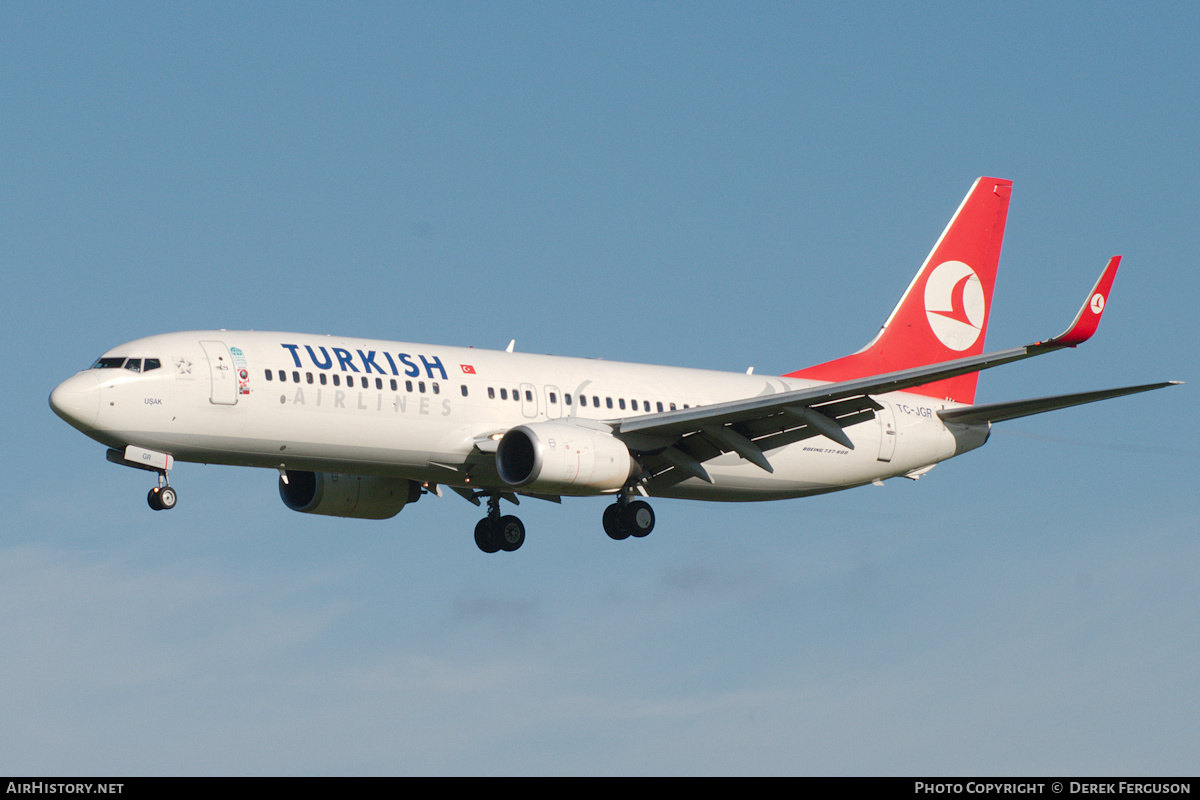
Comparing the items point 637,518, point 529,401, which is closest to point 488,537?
point 637,518

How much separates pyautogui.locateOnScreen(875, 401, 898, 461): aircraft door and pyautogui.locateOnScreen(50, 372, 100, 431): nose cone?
21351mm

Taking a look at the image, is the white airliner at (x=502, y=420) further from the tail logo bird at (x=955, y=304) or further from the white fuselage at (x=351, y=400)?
the tail logo bird at (x=955, y=304)

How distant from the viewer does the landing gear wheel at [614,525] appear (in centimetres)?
4303

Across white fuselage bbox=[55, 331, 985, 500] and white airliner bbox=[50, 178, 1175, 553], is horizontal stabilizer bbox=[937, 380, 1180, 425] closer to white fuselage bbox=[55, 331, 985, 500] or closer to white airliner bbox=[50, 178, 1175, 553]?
white airliner bbox=[50, 178, 1175, 553]

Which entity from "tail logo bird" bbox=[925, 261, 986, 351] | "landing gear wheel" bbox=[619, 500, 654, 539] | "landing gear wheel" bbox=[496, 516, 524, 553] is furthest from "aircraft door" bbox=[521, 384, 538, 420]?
"tail logo bird" bbox=[925, 261, 986, 351]

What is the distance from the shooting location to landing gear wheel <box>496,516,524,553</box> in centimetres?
4547

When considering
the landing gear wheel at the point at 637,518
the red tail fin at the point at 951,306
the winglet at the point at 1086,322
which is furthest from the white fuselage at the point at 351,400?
the winglet at the point at 1086,322

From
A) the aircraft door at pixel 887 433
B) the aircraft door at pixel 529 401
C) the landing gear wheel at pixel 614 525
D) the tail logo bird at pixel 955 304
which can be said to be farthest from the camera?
the tail logo bird at pixel 955 304

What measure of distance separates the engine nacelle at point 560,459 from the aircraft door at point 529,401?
3.46 ft

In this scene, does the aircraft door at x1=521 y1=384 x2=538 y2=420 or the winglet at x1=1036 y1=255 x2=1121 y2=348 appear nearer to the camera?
the winglet at x1=1036 y1=255 x2=1121 y2=348

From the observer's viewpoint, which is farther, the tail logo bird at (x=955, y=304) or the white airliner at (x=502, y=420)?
the tail logo bird at (x=955, y=304)

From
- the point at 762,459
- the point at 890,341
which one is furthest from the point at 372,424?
the point at 890,341

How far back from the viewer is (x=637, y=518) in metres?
42.8
